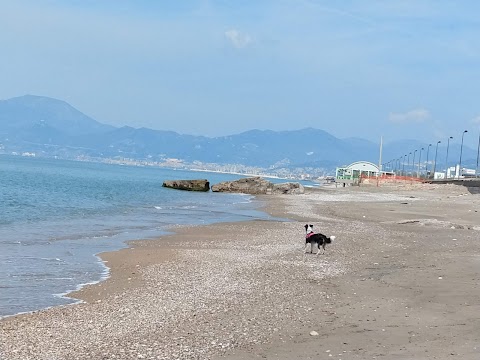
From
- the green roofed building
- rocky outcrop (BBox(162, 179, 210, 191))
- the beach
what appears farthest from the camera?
the green roofed building

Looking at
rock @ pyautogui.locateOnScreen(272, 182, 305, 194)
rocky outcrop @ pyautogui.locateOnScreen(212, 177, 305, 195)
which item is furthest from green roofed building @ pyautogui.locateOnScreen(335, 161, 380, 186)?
rocky outcrop @ pyautogui.locateOnScreen(212, 177, 305, 195)

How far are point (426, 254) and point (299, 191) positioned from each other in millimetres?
59754

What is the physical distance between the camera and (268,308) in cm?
1098

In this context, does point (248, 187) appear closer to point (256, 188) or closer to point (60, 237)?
point (256, 188)

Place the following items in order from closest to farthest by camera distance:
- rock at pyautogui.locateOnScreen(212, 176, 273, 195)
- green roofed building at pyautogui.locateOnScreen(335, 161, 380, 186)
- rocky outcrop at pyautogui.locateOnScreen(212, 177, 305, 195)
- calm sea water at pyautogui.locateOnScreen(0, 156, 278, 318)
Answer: calm sea water at pyautogui.locateOnScreen(0, 156, 278, 318), rocky outcrop at pyautogui.locateOnScreen(212, 177, 305, 195), rock at pyautogui.locateOnScreen(212, 176, 273, 195), green roofed building at pyautogui.locateOnScreen(335, 161, 380, 186)

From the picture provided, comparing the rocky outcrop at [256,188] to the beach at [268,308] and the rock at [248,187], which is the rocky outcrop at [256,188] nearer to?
the rock at [248,187]

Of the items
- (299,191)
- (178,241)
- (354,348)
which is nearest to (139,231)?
(178,241)

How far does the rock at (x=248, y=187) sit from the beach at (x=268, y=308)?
56897 mm

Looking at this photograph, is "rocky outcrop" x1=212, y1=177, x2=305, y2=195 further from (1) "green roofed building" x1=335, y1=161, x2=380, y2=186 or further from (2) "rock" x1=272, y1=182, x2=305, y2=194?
(1) "green roofed building" x1=335, y1=161, x2=380, y2=186

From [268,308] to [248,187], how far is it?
222 feet

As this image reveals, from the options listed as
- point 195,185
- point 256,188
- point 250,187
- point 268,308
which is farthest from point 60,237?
point 250,187

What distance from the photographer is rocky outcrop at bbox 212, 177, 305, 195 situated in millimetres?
77812

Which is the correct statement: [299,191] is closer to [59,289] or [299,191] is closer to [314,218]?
[314,218]

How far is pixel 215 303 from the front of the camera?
Answer: 11586 mm
